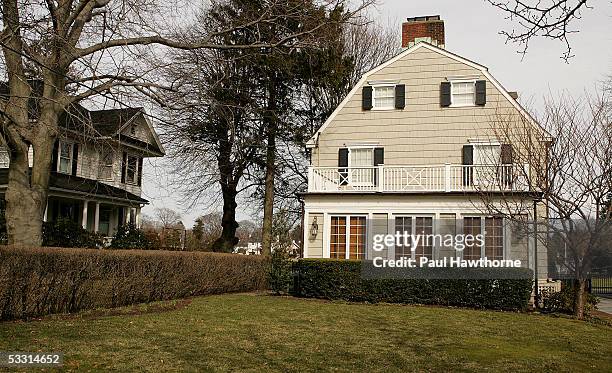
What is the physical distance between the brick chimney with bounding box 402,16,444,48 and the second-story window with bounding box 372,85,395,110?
10.3 feet

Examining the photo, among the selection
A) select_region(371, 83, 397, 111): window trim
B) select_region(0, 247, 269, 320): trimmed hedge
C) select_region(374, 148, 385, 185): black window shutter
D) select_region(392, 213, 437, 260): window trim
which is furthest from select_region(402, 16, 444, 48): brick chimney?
select_region(0, 247, 269, 320): trimmed hedge

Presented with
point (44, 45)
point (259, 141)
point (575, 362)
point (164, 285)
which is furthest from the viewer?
point (259, 141)

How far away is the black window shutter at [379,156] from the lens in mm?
21609

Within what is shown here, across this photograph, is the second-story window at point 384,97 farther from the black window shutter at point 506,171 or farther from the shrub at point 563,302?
the shrub at point 563,302

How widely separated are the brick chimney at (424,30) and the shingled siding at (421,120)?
2697 millimetres

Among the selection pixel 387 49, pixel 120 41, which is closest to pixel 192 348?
pixel 120 41

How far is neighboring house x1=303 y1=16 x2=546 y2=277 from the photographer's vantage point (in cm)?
1873

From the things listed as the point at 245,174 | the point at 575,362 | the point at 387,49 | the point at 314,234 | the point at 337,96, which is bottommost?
the point at 575,362

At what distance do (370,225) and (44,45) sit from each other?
12212mm

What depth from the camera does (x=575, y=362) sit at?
8.42m

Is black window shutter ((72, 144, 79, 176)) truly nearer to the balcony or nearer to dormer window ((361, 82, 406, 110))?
the balcony

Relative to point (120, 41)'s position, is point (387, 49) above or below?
above

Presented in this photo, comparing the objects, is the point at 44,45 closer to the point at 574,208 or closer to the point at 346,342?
the point at 346,342

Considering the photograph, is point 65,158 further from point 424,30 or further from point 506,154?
point 506,154
